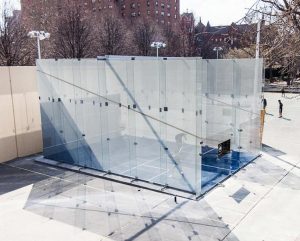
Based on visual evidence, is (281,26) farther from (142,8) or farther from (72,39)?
(142,8)

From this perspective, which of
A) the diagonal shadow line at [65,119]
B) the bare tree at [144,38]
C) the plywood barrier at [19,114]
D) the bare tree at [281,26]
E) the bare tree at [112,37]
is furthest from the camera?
the bare tree at [144,38]

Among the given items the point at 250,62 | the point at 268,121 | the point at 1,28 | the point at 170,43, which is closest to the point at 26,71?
the point at 250,62

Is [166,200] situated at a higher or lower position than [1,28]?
lower

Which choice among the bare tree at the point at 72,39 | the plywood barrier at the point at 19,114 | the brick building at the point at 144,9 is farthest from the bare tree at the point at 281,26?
the brick building at the point at 144,9

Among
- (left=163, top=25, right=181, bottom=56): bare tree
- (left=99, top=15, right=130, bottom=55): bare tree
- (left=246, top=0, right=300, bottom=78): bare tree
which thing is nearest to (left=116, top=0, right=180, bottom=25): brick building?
(left=163, top=25, right=181, bottom=56): bare tree

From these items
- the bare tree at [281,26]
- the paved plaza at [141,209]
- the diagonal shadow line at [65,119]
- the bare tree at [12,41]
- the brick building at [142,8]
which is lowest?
the paved plaza at [141,209]

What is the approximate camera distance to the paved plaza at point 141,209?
22.4ft

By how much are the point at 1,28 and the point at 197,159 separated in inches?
871

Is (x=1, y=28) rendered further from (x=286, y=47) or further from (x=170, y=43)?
(x=170, y=43)

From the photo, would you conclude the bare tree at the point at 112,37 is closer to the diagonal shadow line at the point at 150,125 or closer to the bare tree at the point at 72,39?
the bare tree at the point at 72,39

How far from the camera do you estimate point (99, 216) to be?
7.60m

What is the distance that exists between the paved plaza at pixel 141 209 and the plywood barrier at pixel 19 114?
152cm

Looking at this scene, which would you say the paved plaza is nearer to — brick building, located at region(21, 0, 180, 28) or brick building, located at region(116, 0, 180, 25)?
brick building, located at region(21, 0, 180, 28)

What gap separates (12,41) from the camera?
25.7 metres
